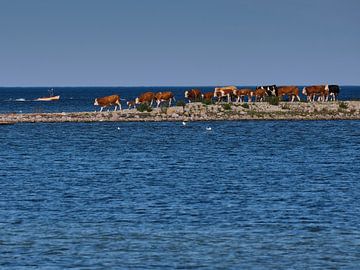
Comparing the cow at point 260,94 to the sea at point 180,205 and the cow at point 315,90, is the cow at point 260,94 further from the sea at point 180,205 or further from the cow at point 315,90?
the sea at point 180,205

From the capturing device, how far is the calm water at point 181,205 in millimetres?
25047

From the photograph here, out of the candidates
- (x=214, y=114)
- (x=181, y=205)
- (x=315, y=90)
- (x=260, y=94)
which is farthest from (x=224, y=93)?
(x=181, y=205)

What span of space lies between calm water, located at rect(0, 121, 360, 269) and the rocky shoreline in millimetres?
23600

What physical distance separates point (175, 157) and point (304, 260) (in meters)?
29.8

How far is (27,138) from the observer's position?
69375mm

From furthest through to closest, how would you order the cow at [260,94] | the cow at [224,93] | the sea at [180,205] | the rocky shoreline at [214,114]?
the cow at [260,94], the cow at [224,93], the rocky shoreline at [214,114], the sea at [180,205]

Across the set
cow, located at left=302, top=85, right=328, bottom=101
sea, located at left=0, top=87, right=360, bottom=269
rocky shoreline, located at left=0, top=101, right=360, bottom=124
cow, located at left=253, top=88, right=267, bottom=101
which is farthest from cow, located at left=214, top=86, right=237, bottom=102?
sea, located at left=0, top=87, right=360, bottom=269

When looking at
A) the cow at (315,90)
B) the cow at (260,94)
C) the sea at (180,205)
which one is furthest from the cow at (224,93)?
the sea at (180,205)

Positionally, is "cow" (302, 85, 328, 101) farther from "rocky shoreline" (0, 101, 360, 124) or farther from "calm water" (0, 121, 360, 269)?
"calm water" (0, 121, 360, 269)

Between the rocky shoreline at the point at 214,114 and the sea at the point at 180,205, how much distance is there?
2330 centimetres

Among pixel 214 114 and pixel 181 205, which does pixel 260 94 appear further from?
pixel 181 205

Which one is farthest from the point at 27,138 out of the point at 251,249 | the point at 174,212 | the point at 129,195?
the point at 251,249

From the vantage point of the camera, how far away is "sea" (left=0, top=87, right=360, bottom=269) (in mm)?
25031

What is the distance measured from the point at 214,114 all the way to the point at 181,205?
55.3 m
